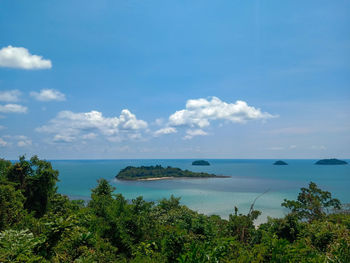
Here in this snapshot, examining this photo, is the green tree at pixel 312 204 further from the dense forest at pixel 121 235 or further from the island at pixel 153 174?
the island at pixel 153 174

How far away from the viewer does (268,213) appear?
45.4 metres

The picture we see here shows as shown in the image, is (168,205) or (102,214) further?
(168,205)

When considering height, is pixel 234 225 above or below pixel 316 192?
below

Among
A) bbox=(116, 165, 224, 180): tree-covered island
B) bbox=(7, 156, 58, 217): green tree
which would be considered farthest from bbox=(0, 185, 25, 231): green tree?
bbox=(116, 165, 224, 180): tree-covered island

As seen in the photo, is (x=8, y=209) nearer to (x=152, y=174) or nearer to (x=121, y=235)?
(x=121, y=235)

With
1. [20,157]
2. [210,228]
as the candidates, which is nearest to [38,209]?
[20,157]

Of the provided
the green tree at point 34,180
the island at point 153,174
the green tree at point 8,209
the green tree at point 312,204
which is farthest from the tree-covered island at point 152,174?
the green tree at point 8,209

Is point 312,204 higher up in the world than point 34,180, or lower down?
lower down

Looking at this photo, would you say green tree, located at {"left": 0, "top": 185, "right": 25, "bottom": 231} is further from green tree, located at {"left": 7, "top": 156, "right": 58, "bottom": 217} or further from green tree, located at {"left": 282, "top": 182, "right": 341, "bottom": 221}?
green tree, located at {"left": 282, "top": 182, "right": 341, "bottom": 221}

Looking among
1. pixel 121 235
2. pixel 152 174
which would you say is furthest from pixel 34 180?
pixel 152 174

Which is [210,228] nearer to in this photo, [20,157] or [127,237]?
[127,237]

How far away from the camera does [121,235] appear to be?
10.3 metres

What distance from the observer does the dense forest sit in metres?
4.23

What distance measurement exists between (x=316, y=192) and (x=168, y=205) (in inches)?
804
